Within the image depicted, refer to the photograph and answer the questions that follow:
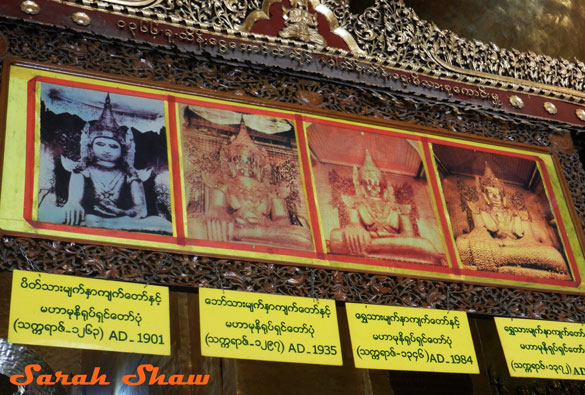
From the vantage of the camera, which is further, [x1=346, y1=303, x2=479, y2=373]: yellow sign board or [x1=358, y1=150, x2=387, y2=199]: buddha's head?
[x1=358, y1=150, x2=387, y2=199]: buddha's head

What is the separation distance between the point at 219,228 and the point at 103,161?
0.73 meters

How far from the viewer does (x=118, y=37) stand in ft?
15.7

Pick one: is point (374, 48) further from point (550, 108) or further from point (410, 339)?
point (410, 339)

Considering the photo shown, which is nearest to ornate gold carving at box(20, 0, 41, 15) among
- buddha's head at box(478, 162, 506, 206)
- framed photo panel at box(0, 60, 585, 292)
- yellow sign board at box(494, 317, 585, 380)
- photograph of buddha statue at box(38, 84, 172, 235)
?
framed photo panel at box(0, 60, 585, 292)

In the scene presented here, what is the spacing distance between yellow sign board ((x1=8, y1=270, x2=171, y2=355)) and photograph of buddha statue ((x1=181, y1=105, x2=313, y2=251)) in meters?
0.52

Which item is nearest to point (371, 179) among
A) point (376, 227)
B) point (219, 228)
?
point (376, 227)

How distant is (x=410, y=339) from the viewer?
4.50 metres

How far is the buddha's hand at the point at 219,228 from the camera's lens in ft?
14.4

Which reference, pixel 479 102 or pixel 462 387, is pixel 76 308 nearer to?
pixel 479 102

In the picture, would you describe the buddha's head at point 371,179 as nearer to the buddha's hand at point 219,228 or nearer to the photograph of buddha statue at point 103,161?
the buddha's hand at point 219,228

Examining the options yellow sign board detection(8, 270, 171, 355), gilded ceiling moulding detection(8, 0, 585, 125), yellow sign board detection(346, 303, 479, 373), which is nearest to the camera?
yellow sign board detection(8, 270, 171, 355)

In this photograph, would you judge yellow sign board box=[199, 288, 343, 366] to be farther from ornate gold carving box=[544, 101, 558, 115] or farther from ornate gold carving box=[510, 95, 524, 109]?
ornate gold carving box=[544, 101, 558, 115]

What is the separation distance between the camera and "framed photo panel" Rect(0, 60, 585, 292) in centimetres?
423

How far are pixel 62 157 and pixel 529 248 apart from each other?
2962 millimetres
